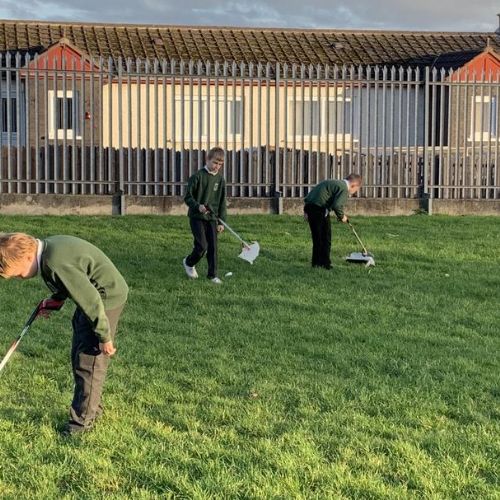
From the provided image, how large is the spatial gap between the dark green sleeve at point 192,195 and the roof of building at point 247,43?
629 inches

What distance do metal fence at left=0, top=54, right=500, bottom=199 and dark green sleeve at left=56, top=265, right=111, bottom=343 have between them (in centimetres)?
1092

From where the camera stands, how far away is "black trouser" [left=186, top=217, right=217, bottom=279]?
10.1 m

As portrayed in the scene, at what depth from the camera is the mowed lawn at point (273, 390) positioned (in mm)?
4203

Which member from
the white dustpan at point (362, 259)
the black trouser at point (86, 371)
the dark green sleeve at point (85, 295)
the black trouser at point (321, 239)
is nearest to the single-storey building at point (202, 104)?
the black trouser at point (321, 239)

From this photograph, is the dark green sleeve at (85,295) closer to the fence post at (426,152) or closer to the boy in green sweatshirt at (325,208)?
the boy in green sweatshirt at (325,208)

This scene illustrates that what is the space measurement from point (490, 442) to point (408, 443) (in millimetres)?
482

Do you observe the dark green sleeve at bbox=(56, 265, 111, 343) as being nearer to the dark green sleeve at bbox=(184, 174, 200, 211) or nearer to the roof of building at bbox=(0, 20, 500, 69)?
the dark green sleeve at bbox=(184, 174, 200, 211)

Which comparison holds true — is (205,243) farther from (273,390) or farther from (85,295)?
(85,295)

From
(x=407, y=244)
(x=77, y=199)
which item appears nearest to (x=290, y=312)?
(x=407, y=244)

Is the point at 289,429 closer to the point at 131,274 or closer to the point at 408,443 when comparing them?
the point at 408,443

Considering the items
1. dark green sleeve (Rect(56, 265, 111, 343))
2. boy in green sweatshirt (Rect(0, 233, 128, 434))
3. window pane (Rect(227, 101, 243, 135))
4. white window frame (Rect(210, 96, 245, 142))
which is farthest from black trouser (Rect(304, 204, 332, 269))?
dark green sleeve (Rect(56, 265, 111, 343))

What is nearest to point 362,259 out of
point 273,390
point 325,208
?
point 325,208

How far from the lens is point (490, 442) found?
186 inches

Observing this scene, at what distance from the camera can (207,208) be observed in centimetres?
1004
